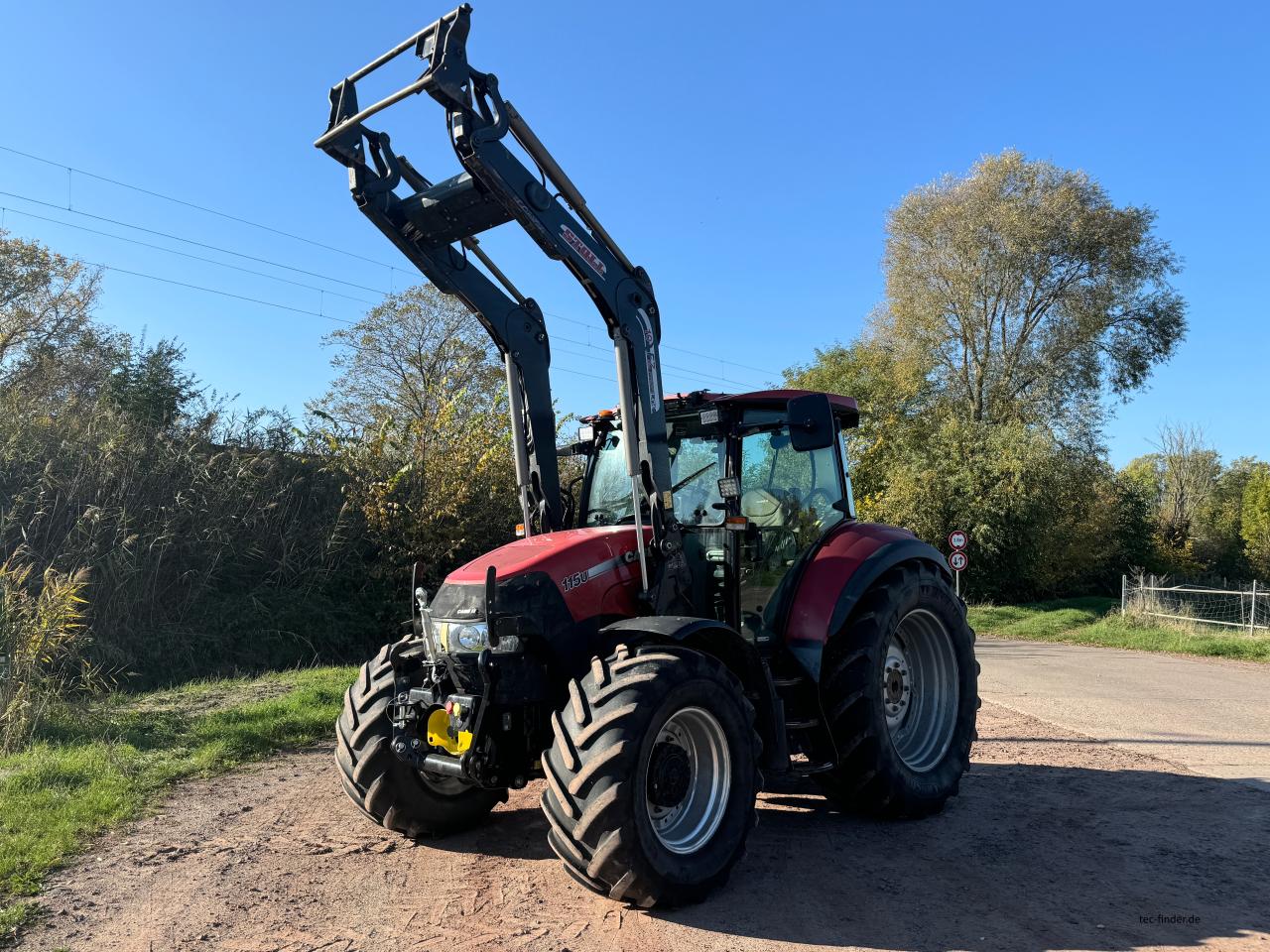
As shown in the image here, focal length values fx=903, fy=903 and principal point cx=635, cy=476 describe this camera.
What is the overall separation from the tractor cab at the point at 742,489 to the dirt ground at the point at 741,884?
1.43m

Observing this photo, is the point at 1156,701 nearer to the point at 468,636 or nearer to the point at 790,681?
the point at 790,681

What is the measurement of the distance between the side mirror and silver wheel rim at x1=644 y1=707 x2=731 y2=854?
1926 mm

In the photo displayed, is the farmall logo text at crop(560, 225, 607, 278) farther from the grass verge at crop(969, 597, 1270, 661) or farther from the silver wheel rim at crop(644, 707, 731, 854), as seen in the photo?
the grass verge at crop(969, 597, 1270, 661)

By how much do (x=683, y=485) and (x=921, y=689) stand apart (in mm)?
2254

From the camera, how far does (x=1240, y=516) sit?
4788cm

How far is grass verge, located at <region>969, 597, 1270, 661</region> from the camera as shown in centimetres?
1741

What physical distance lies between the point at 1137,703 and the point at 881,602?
6.63m

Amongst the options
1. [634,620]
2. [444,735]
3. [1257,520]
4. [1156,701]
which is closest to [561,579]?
[634,620]

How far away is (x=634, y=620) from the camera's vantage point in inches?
174

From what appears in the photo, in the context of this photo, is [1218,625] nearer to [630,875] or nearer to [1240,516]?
[630,875]

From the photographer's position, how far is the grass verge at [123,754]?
474 centimetres

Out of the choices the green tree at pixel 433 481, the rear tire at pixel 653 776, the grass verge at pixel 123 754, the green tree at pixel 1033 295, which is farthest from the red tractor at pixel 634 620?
the green tree at pixel 1033 295

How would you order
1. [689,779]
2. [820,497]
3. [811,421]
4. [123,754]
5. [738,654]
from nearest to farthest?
[689,779]
[738,654]
[811,421]
[820,497]
[123,754]

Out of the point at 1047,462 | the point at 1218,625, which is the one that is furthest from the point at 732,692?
the point at 1047,462
